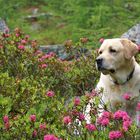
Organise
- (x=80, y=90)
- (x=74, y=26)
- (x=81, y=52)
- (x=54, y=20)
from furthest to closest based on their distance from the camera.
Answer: (x=54, y=20), (x=74, y=26), (x=81, y=52), (x=80, y=90)

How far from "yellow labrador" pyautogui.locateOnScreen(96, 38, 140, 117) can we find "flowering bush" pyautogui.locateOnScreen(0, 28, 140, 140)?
1.25 feet

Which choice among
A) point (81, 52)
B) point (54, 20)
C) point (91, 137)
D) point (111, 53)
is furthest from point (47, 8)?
point (91, 137)

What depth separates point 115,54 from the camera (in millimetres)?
6988

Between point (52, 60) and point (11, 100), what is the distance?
255 centimetres

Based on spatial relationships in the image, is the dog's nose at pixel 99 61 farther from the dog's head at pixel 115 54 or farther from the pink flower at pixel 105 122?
the pink flower at pixel 105 122

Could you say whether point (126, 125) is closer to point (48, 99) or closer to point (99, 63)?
point (48, 99)

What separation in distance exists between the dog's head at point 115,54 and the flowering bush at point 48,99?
0.45 m

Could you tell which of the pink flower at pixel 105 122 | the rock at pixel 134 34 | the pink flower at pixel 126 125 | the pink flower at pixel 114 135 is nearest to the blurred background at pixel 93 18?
the rock at pixel 134 34

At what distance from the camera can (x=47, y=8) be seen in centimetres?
2316

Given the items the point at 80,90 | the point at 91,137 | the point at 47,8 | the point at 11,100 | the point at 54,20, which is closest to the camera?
the point at 91,137

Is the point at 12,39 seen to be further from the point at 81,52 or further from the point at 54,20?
the point at 54,20

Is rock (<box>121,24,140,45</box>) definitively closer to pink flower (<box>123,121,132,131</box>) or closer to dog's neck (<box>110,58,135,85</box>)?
dog's neck (<box>110,58,135,85</box>)

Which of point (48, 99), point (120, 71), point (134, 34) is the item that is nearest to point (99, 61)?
point (120, 71)

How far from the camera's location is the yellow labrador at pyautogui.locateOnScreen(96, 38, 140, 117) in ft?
22.5
